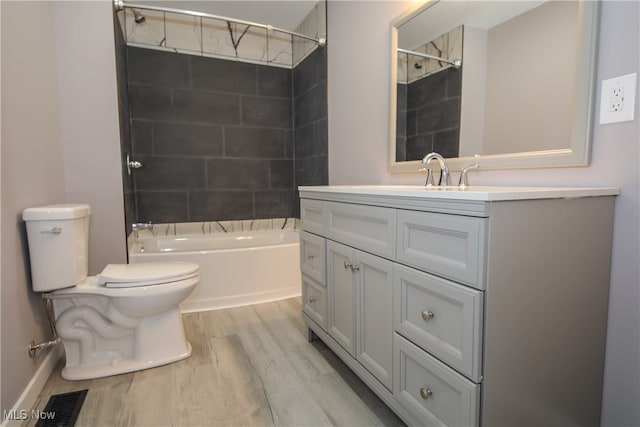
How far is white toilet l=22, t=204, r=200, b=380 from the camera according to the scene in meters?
1.63

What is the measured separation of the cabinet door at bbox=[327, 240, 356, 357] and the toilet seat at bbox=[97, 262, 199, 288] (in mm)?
769

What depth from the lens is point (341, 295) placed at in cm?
164

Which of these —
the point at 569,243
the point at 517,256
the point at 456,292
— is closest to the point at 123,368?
the point at 456,292

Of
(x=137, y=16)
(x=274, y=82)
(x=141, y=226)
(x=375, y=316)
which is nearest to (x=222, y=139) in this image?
(x=274, y=82)

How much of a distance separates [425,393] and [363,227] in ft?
2.02

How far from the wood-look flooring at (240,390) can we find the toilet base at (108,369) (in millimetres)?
25

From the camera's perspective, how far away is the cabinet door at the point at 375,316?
1305mm

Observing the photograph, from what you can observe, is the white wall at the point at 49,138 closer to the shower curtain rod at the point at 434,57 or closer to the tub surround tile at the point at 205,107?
the tub surround tile at the point at 205,107

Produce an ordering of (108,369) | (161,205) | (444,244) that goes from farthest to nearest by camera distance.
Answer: (161,205) → (108,369) → (444,244)

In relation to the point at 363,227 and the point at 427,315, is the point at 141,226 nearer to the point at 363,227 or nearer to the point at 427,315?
the point at 363,227

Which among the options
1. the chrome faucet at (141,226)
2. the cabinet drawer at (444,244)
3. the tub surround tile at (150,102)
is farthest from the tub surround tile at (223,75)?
the cabinet drawer at (444,244)

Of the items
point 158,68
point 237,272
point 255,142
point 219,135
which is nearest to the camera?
point 237,272

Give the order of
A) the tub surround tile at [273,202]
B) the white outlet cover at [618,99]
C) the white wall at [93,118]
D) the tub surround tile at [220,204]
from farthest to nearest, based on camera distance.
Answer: the tub surround tile at [273,202], the tub surround tile at [220,204], the white wall at [93,118], the white outlet cover at [618,99]

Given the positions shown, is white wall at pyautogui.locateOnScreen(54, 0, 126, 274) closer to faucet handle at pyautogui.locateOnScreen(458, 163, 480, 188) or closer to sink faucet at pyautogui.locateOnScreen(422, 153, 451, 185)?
sink faucet at pyautogui.locateOnScreen(422, 153, 451, 185)
